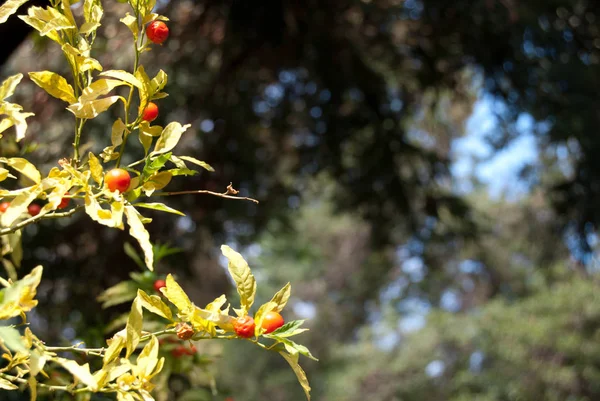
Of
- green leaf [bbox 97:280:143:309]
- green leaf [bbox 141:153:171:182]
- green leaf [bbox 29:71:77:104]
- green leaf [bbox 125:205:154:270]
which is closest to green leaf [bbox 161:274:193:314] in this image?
green leaf [bbox 125:205:154:270]

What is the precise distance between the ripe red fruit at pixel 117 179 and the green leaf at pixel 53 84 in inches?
4.4

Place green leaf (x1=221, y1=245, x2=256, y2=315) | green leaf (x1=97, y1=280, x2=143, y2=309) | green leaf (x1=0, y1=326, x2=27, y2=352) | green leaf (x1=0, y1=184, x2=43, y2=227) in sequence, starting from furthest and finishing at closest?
green leaf (x1=97, y1=280, x2=143, y2=309) < green leaf (x1=221, y1=245, x2=256, y2=315) < green leaf (x1=0, y1=184, x2=43, y2=227) < green leaf (x1=0, y1=326, x2=27, y2=352)

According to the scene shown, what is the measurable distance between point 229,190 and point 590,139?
8.01 feet

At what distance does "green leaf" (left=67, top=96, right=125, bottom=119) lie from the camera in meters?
0.74

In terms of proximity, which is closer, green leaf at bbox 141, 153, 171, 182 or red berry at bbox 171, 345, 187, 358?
green leaf at bbox 141, 153, 171, 182

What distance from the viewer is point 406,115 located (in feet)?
12.9

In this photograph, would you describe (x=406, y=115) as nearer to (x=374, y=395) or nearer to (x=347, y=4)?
(x=347, y=4)

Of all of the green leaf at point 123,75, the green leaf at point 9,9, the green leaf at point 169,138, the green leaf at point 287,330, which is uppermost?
the green leaf at point 9,9

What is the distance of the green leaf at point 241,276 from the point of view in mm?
725

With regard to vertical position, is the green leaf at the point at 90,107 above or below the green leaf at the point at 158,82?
below

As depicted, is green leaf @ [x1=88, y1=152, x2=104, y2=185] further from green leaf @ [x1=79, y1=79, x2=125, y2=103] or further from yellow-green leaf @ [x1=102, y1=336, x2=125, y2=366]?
yellow-green leaf @ [x1=102, y1=336, x2=125, y2=366]

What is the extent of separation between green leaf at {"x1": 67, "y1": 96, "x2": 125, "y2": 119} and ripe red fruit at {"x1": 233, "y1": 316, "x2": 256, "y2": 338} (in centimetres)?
27

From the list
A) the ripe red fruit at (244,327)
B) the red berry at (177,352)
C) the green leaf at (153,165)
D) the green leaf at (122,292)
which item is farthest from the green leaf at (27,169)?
the red berry at (177,352)

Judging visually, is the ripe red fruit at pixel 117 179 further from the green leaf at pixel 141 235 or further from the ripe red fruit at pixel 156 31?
the ripe red fruit at pixel 156 31
